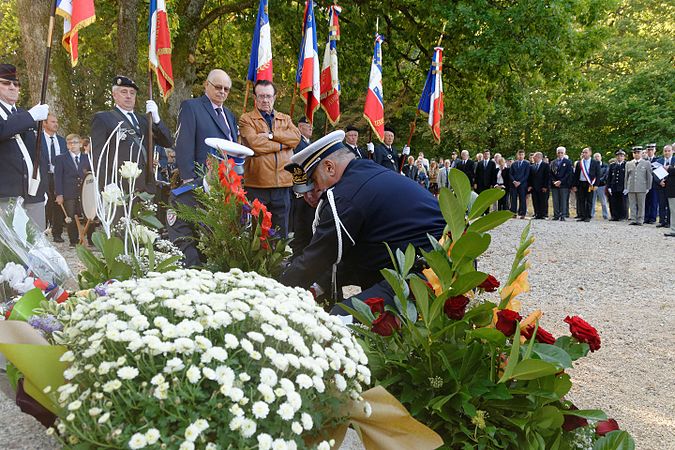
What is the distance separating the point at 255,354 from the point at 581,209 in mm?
17144

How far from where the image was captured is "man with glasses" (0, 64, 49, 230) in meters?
4.98

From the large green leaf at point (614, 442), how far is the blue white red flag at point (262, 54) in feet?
19.1

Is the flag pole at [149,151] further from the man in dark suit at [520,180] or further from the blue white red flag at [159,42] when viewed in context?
the man in dark suit at [520,180]

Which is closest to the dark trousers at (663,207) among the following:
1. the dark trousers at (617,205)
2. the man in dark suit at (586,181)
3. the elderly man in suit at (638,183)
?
the elderly man in suit at (638,183)

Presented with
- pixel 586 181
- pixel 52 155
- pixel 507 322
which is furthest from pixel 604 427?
pixel 586 181

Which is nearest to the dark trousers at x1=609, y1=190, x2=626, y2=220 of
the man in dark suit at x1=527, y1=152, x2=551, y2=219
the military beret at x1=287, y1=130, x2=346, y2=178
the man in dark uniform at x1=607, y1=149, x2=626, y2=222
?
the man in dark uniform at x1=607, y1=149, x2=626, y2=222

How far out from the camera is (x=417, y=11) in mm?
12648

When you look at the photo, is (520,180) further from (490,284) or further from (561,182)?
(490,284)

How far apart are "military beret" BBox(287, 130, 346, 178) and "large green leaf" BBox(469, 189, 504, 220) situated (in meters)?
1.60

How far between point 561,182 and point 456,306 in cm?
1637

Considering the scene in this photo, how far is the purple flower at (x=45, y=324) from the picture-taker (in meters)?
1.40

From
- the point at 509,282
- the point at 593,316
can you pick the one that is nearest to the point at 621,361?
the point at 593,316

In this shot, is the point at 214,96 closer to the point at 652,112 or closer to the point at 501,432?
the point at 501,432

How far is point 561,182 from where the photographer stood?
16.8 metres
